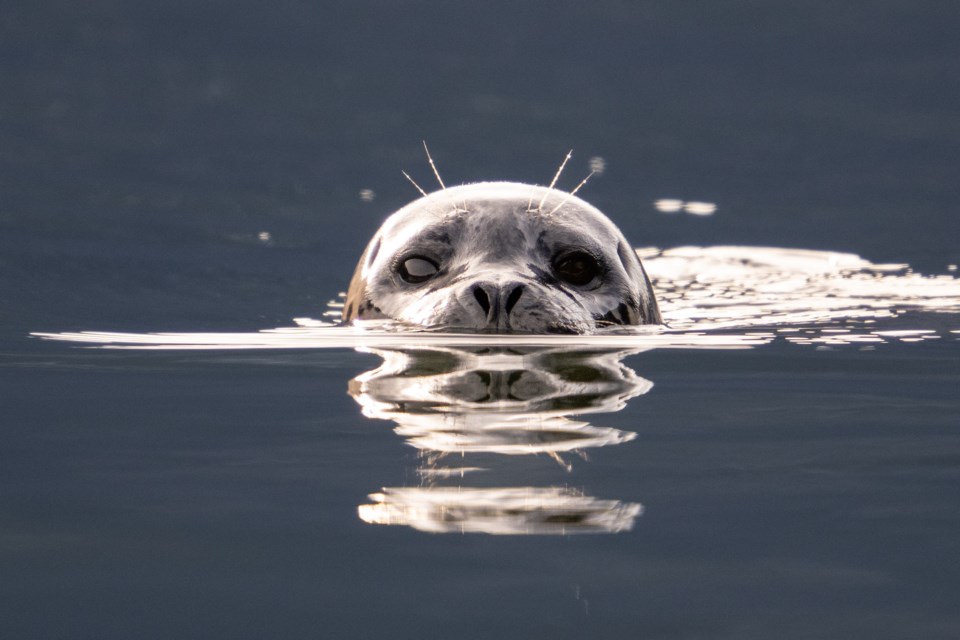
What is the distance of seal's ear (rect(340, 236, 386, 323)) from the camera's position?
4.90 m

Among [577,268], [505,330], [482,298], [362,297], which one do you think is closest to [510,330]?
[505,330]

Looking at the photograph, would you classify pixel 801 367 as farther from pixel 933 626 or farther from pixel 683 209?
pixel 683 209

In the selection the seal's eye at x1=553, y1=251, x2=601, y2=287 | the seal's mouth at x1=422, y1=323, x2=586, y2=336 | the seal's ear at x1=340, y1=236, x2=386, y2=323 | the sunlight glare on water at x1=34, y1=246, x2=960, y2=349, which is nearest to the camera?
the seal's mouth at x1=422, y1=323, x2=586, y2=336

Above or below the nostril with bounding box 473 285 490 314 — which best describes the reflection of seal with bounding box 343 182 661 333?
above

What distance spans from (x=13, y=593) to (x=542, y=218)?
3.36m

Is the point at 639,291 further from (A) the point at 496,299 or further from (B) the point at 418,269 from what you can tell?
(A) the point at 496,299

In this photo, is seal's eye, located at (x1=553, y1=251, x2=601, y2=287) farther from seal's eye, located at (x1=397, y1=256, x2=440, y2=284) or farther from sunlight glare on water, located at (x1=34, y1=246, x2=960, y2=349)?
seal's eye, located at (x1=397, y1=256, x2=440, y2=284)

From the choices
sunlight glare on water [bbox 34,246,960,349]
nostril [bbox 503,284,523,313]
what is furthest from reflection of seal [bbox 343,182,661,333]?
sunlight glare on water [bbox 34,246,960,349]

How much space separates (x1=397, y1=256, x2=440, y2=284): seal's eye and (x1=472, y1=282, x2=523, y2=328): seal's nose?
28.6 inches

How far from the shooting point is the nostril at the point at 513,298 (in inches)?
157

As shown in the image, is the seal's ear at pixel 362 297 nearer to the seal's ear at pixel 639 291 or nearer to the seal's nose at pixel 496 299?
the seal's nose at pixel 496 299

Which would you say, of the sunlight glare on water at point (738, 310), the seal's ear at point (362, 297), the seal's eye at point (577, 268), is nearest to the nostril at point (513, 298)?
the sunlight glare on water at point (738, 310)

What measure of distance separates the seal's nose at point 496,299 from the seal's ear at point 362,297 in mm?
854

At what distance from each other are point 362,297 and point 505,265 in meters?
0.79
